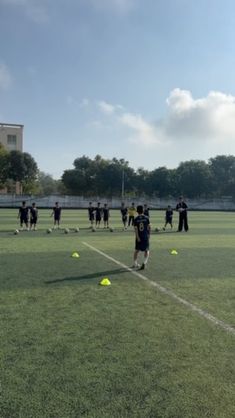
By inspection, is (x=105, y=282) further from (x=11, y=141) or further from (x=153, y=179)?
(x=11, y=141)

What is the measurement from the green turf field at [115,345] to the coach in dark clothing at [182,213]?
14.3m

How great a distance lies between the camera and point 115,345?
5742mm

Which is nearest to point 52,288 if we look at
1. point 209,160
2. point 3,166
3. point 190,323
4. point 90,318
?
point 90,318

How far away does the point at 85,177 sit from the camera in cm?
8675

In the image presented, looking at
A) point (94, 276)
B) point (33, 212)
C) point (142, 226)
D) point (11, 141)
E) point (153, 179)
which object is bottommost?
point (94, 276)

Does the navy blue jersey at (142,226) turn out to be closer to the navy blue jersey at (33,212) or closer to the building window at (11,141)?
the navy blue jersey at (33,212)

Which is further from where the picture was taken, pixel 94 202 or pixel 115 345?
pixel 94 202

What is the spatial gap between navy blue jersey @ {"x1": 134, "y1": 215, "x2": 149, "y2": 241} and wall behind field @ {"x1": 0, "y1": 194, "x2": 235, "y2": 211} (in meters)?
54.9

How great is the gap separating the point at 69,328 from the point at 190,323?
187 centimetres

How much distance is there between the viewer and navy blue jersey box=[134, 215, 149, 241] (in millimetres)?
11938

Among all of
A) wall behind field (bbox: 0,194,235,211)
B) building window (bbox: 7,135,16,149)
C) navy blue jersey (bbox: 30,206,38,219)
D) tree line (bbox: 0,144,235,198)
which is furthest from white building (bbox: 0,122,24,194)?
navy blue jersey (bbox: 30,206,38,219)

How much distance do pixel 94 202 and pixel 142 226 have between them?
58747 millimetres

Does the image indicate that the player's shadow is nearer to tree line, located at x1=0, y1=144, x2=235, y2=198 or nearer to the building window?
tree line, located at x1=0, y1=144, x2=235, y2=198

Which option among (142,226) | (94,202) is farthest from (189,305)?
(94,202)
